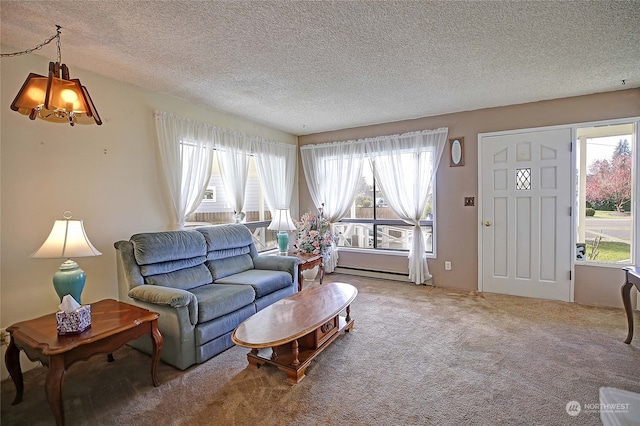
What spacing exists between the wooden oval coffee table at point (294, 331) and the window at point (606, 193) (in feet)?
10.6

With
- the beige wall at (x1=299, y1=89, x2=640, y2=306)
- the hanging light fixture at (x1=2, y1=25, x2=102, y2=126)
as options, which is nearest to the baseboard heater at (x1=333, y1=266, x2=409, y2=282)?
the beige wall at (x1=299, y1=89, x2=640, y2=306)

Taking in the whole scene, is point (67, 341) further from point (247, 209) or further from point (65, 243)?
point (247, 209)

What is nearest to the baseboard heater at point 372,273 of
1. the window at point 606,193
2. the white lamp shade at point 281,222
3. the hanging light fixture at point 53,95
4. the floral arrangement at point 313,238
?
the floral arrangement at point 313,238

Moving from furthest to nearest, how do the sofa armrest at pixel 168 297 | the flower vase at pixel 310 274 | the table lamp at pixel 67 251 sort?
the flower vase at pixel 310 274
the sofa armrest at pixel 168 297
the table lamp at pixel 67 251

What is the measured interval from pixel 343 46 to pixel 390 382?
256 centimetres

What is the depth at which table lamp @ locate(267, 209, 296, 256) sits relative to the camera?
428 cm

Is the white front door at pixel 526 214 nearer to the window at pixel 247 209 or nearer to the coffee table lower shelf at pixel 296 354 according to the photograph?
the coffee table lower shelf at pixel 296 354

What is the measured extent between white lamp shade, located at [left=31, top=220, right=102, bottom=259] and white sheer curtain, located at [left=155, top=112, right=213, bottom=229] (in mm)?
1284

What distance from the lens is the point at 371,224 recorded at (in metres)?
5.10

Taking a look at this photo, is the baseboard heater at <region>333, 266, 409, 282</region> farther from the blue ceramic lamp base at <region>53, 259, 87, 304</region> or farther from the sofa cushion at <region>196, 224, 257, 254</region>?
the blue ceramic lamp base at <region>53, 259, 87, 304</region>

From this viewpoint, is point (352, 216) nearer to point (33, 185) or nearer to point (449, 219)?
point (449, 219)

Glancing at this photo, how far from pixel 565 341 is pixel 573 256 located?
1.46 meters

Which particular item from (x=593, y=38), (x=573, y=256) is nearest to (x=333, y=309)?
(x=593, y=38)

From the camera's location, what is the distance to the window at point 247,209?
398 centimetres
